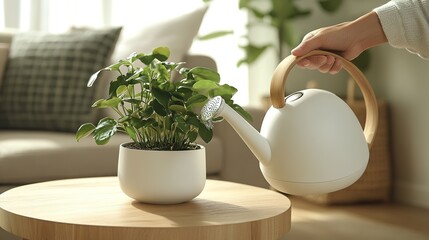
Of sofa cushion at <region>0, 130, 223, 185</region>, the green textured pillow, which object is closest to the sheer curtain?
the green textured pillow

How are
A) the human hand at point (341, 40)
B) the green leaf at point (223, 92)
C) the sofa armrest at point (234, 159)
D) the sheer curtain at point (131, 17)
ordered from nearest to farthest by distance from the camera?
the human hand at point (341, 40), the green leaf at point (223, 92), the sofa armrest at point (234, 159), the sheer curtain at point (131, 17)

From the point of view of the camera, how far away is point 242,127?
1479 millimetres


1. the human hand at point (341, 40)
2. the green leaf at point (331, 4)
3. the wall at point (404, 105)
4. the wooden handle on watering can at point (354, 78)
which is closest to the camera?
the wooden handle on watering can at point (354, 78)

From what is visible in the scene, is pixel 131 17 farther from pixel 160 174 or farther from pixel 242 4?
pixel 160 174

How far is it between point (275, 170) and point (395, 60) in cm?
248

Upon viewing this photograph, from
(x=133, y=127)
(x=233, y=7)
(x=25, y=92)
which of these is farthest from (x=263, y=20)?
(x=133, y=127)

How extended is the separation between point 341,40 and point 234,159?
4.39 feet

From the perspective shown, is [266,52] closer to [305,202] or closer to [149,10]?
[149,10]

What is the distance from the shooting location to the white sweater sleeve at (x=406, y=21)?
1524mm

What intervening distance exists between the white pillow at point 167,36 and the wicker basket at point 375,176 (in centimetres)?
100

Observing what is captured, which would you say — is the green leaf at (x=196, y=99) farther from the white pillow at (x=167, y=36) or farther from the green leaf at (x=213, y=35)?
the green leaf at (x=213, y=35)

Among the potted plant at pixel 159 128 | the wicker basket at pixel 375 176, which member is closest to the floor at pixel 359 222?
the wicker basket at pixel 375 176

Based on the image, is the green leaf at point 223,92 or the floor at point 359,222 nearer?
the green leaf at point 223,92

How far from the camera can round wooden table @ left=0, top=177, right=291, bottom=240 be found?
143 cm
